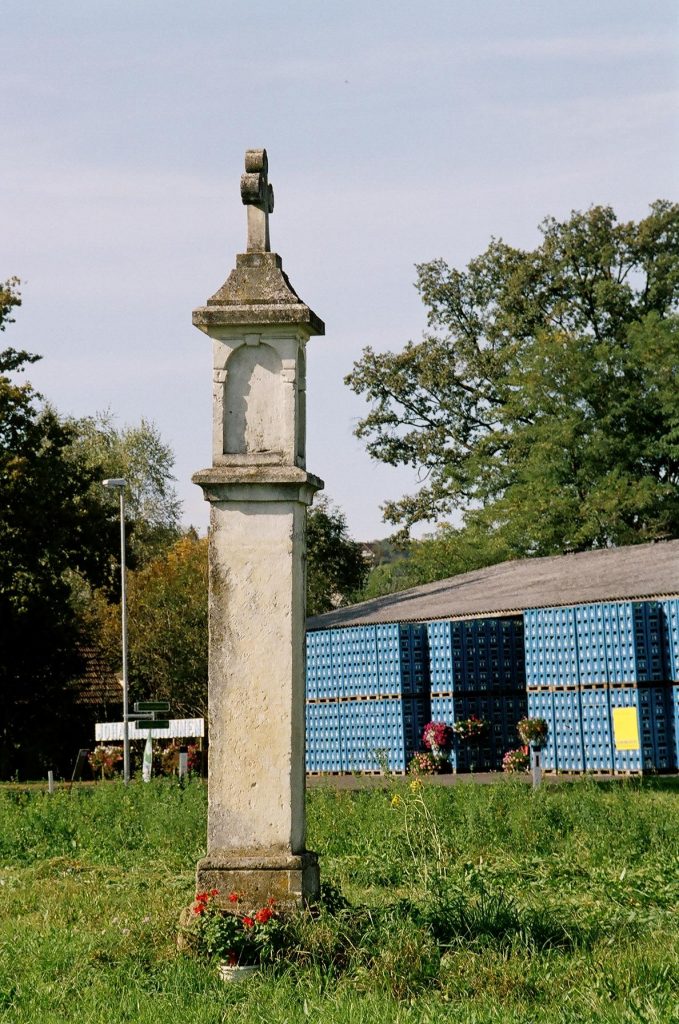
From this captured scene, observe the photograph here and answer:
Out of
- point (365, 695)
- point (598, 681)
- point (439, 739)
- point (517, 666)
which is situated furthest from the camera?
point (365, 695)

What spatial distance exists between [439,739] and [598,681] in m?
3.88

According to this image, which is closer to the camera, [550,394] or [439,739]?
[439,739]

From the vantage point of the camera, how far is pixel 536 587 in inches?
Result: 1246

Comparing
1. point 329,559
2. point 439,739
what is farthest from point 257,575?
point 329,559

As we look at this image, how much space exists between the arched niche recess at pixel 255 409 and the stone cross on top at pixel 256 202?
0.78 meters

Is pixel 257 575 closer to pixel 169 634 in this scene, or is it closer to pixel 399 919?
pixel 399 919

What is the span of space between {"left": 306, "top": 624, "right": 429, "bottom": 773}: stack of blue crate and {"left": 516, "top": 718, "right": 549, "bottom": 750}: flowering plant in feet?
12.5

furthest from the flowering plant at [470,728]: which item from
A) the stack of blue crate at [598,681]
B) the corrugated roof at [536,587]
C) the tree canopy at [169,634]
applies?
the tree canopy at [169,634]

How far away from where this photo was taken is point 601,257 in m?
50.8

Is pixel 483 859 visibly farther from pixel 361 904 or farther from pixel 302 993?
pixel 302 993

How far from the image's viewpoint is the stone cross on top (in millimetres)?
9758

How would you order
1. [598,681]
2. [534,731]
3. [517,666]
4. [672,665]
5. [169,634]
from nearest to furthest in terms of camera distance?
[672,665] → [598,681] → [534,731] → [517,666] → [169,634]

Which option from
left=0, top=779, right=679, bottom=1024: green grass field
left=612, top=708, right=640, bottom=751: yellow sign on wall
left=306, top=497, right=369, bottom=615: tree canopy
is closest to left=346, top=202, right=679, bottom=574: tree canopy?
left=306, top=497, right=369, bottom=615: tree canopy

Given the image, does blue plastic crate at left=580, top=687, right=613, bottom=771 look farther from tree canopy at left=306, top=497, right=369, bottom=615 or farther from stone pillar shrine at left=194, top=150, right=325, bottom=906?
tree canopy at left=306, top=497, right=369, bottom=615
